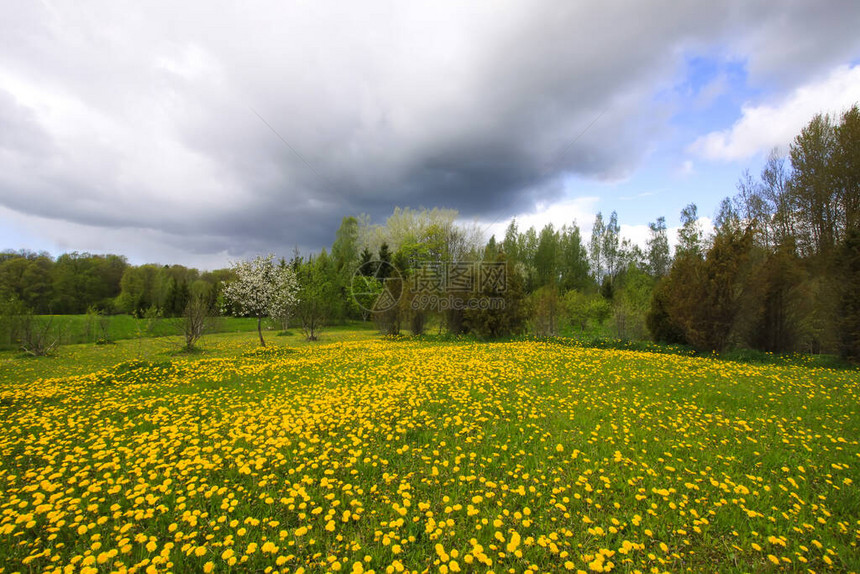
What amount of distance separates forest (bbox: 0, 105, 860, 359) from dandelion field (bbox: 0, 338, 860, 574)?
590 cm

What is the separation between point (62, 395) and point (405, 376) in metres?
7.64

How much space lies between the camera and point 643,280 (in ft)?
87.0

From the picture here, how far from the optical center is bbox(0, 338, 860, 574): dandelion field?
2.62m

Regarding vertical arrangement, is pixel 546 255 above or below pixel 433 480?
above

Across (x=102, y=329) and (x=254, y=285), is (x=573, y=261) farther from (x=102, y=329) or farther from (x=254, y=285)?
(x=102, y=329)

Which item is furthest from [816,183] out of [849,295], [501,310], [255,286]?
[255,286]

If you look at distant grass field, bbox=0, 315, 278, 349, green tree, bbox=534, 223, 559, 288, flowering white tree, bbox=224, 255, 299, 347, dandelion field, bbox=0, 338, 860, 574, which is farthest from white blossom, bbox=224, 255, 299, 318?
green tree, bbox=534, 223, 559, 288

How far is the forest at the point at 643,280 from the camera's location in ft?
39.7

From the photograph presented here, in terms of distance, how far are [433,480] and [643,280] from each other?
28.7 m

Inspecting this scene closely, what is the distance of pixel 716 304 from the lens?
1240 cm

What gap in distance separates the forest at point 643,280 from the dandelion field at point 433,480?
5895 millimetres

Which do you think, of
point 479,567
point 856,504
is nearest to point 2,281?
point 479,567

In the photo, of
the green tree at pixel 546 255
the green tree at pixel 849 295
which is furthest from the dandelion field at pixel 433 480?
the green tree at pixel 546 255
